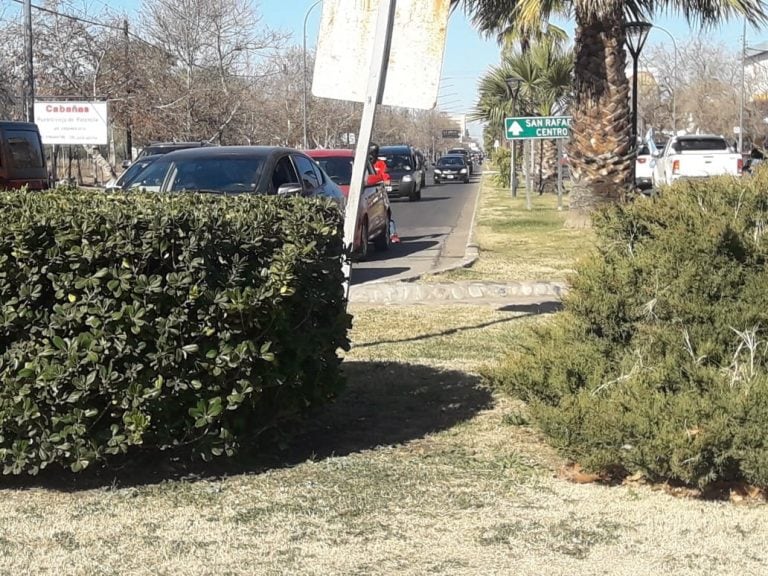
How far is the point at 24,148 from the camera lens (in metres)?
17.3

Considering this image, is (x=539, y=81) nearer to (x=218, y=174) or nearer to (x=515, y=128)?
(x=515, y=128)

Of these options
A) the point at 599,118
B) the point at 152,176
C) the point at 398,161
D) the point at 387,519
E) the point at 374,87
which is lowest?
the point at 387,519

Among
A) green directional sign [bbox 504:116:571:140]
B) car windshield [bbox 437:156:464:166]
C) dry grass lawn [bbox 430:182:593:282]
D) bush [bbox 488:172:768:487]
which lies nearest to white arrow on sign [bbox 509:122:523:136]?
green directional sign [bbox 504:116:571:140]

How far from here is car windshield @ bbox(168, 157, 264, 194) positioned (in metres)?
11.1

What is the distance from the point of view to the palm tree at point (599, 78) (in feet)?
62.4

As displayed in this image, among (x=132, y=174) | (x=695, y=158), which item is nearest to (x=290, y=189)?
(x=132, y=174)

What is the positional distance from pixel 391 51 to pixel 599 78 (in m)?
13.1

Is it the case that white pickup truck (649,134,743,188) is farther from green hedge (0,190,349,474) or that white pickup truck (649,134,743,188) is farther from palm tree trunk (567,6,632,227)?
green hedge (0,190,349,474)

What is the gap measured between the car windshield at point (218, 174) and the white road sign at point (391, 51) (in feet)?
12.6

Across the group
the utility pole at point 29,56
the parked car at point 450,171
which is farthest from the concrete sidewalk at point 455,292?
the parked car at point 450,171

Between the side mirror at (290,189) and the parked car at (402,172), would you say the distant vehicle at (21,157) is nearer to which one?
the side mirror at (290,189)

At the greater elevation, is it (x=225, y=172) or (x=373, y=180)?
(x=225, y=172)

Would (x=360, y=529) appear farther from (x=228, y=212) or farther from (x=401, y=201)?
(x=401, y=201)

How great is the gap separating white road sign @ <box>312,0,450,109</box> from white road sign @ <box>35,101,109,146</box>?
27061 millimetres
